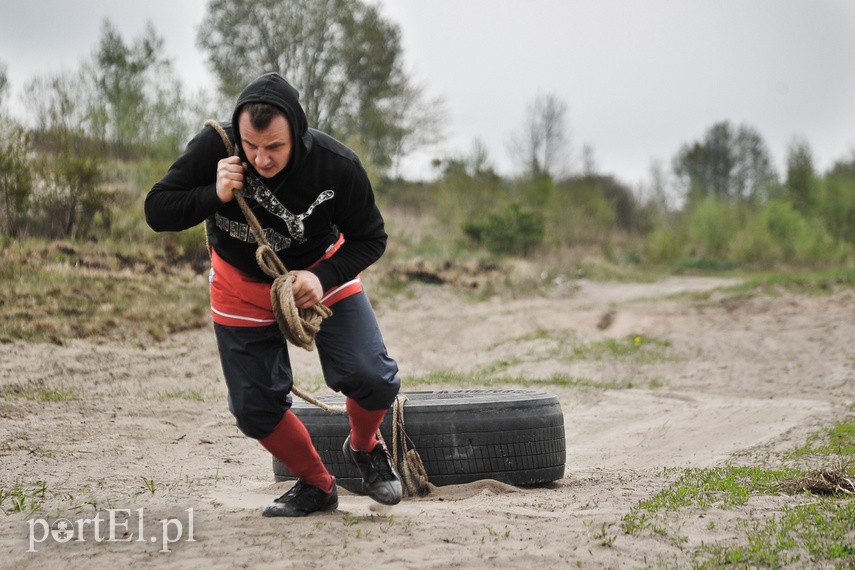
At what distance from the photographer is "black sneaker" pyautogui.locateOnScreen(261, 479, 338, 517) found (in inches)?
177

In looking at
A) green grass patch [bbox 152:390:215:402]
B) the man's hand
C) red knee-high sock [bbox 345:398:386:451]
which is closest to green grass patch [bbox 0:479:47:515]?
red knee-high sock [bbox 345:398:386:451]

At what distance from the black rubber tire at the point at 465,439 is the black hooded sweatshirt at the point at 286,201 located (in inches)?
55.5

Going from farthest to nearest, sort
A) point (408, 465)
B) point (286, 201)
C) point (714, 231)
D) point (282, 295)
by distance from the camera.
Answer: point (714, 231), point (408, 465), point (286, 201), point (282, 295)

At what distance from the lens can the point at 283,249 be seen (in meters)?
4.35

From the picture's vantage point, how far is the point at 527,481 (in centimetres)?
562

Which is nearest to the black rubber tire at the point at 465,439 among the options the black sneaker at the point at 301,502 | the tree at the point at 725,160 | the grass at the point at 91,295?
the black sneaker at the point at 301,502

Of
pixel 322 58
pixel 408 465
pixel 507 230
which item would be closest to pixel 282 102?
pixel 408 465

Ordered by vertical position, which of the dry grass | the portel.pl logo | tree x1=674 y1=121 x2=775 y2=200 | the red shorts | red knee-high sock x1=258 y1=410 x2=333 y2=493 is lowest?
the dry grass

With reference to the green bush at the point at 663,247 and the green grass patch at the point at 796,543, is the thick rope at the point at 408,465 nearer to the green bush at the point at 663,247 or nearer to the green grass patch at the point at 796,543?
the green grass patch at the point at 796,543

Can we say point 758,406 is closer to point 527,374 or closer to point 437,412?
point 527,374

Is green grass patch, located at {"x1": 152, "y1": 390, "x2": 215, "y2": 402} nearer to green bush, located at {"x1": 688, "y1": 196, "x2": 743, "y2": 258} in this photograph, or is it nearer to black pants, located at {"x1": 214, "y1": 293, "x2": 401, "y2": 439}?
black pants, located at {"x1": 214, "y1": 293, "x2": 401, "y2": 439}

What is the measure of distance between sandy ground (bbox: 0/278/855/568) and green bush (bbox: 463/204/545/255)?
10.4m

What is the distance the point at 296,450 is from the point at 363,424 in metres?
0.37

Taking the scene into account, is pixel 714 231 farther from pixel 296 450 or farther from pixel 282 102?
pixel 282 102
